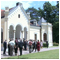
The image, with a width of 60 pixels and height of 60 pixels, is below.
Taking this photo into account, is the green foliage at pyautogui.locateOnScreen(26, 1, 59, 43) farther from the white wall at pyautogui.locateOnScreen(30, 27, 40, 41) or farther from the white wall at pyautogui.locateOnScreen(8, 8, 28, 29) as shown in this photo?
the white wall at pyautogui.locateOnScreen(8, 8, 28, 29)

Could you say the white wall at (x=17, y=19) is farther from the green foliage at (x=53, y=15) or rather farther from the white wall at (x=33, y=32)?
the green foliage at (x=53, y=15)

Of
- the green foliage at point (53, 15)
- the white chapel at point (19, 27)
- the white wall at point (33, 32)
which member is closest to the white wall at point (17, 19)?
the white chapel at point (19, 27)

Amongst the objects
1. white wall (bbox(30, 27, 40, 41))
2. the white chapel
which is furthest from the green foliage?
white wall (bbox(30, 27, 40, 41))

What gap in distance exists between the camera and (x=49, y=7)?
36844 millimetres

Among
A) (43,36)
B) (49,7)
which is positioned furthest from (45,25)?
(49,7)

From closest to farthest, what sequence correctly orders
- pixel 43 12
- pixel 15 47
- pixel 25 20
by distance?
1. pixel 15 47
2. pixel 25 20
3. pixel 43 12

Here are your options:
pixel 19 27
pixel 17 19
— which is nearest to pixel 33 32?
pixel 19 27

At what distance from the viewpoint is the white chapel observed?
61.7ft

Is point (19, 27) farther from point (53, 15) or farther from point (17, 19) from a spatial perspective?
point (53, 15)

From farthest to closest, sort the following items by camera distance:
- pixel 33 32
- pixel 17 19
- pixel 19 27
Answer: pixel 33 32
pixel 19 27
pixel 17 19

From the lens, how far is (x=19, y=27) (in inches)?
898

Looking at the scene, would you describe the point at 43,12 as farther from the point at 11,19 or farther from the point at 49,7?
the point at 11,19

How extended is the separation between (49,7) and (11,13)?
20.7 m

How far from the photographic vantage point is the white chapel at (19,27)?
18.8 metres
